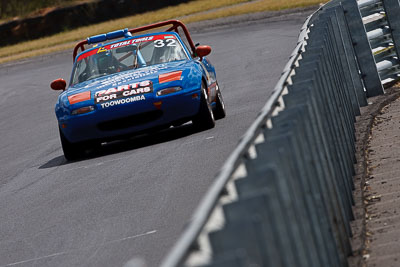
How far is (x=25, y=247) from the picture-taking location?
8.27m

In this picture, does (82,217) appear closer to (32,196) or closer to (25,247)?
(25,247)

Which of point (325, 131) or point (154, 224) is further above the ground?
point (325, 131)

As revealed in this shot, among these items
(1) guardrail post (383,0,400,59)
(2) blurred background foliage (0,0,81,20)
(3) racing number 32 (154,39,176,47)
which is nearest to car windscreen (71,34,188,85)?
(3) racing number 32 (154,39,176,47)

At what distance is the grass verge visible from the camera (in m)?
40.5

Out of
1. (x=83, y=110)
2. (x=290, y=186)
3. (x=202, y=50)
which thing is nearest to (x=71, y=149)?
Result: (x=83, y=110)

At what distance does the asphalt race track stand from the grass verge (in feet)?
66.2

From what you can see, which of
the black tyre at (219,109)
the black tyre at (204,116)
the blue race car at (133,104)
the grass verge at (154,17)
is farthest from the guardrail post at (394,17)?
the grass verge at (154,17)

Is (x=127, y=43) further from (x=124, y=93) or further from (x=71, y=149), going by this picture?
(x=71, y=149)

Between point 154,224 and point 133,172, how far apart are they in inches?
118

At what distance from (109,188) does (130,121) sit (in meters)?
2.64

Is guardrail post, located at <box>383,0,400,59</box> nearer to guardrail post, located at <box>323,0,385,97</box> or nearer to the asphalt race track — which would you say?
guardrail post, located at <box>323,0,385,97</box>

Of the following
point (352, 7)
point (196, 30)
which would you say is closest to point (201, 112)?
point (352, 7)

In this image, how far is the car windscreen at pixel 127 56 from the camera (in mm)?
13898

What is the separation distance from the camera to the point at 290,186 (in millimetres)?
4418
